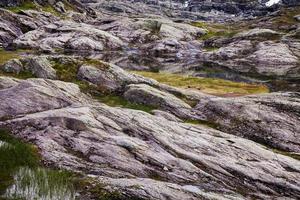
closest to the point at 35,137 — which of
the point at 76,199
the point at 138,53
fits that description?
the point at 76,199

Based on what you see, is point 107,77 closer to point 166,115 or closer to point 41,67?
point 41,67

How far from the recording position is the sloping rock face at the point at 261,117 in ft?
140

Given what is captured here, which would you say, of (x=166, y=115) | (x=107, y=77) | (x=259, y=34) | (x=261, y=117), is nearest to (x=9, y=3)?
(x=259, y=34)

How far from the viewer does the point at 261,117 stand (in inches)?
1783

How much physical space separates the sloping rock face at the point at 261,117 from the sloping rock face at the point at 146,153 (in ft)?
15.8

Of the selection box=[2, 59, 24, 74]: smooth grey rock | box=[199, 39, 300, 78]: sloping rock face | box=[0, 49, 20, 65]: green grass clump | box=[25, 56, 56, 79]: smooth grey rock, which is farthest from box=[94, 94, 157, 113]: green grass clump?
box=[199, 39, 300, 78]: sloping rock face

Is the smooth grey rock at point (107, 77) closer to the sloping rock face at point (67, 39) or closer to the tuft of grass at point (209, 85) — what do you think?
the tuft of grass at point (209, 85)

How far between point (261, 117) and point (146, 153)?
18.0 metres

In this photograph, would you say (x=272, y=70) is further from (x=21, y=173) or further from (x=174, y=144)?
(x=21, y=173)

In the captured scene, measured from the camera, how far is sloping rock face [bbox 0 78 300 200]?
2905 cm

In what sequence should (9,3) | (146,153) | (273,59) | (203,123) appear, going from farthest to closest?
(9,3) < (273,59) < (203,123) < (146,153)

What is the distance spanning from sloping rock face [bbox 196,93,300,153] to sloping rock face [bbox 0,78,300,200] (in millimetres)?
4822

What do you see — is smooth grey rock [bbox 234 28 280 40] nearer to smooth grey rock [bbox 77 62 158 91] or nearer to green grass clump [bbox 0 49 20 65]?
green grass clump [bbox 0 49 20 65]

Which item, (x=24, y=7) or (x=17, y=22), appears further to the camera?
(x=24, y=7)
